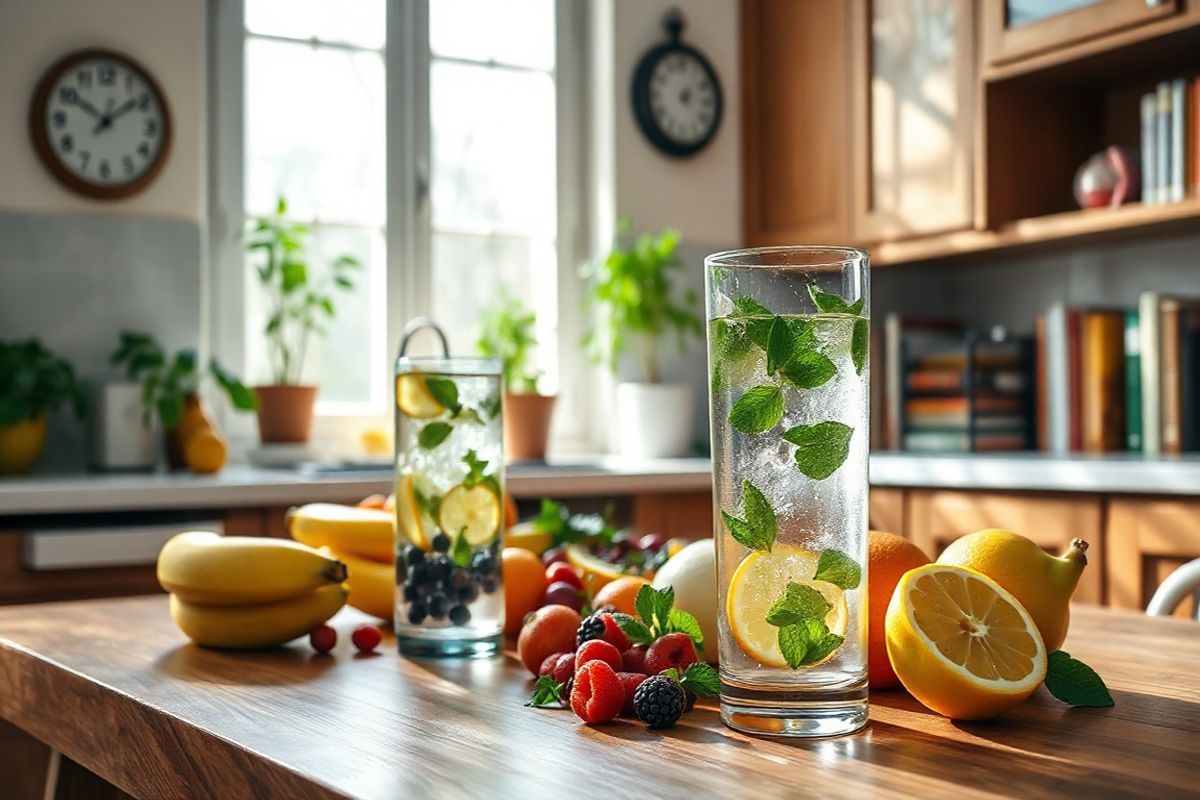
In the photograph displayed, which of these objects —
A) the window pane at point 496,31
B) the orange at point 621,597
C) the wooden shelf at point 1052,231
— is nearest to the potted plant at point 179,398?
the window pane at point 496,31

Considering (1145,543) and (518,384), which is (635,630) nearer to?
(1145,543)

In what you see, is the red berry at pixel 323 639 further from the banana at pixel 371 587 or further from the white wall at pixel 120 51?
the white wall at pixel 120 51

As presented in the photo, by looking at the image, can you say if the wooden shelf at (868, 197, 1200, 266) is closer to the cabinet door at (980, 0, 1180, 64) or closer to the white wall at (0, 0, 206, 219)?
the cabinet door at (980, 0, 1180, 64)

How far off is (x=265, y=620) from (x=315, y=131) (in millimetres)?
2645

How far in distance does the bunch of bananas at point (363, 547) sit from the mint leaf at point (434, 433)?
20 cm

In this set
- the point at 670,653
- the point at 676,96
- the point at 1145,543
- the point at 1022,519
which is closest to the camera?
the point at 670,653

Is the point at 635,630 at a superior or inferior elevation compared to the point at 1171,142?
inferior

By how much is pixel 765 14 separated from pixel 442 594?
3226mm

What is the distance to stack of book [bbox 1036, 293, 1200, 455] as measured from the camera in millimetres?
2906

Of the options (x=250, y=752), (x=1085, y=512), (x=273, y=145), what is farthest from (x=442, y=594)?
(x=273, y=145)

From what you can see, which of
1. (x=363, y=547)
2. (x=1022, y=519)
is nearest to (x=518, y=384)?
(x=1022, y=519)

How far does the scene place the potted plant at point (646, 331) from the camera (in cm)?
347

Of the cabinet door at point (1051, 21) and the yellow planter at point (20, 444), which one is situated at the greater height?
the cabinet door at point (1051, 21)

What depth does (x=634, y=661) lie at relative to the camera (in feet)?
2.66
